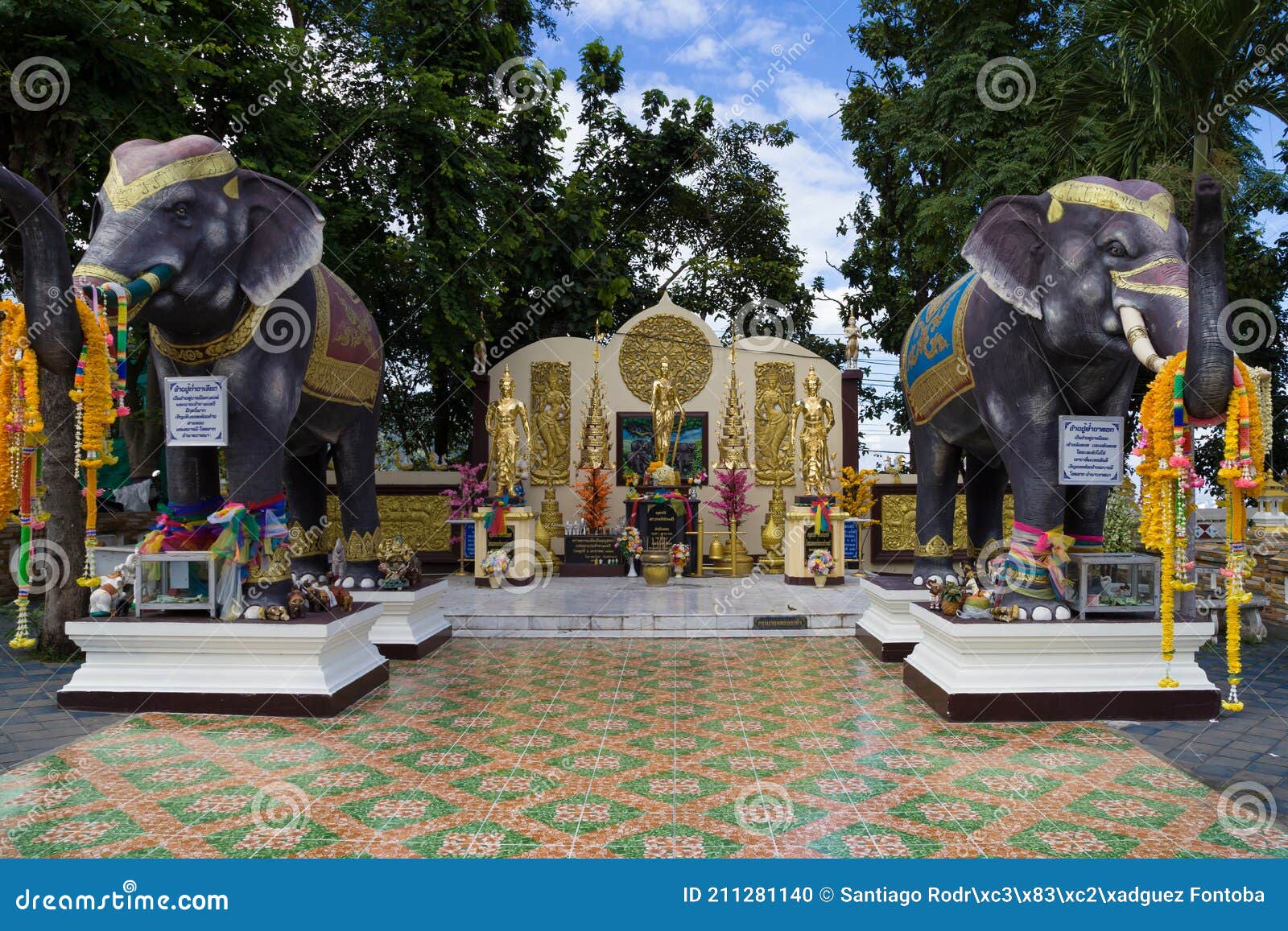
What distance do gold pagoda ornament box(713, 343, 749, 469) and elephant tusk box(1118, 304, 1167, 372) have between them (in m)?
7.95

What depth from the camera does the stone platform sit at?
7305mm

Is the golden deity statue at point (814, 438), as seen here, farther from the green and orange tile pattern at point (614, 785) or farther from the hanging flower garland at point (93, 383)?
the hanging flower garland at point (93, 383)

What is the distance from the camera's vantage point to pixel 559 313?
14.4 meters

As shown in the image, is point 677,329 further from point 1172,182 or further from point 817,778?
point 817,778

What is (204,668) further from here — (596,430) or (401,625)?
(596,430)

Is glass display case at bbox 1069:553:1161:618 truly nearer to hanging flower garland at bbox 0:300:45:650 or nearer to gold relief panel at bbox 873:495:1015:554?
hanging flower garland at bbox 0:300:45:650

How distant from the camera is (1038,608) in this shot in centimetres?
450

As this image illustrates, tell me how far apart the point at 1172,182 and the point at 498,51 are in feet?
30.5

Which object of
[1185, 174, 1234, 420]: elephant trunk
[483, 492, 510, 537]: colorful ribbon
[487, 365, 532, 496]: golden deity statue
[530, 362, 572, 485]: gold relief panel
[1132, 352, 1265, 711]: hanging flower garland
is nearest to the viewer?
[1185, 174, 1234, 420]: elephant trunk

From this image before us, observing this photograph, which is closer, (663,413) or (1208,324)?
(1208,324)

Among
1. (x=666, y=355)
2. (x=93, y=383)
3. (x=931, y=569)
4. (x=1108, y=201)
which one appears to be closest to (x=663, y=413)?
(x=666, y=355)

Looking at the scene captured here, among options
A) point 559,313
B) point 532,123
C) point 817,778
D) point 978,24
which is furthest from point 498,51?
point 817,778

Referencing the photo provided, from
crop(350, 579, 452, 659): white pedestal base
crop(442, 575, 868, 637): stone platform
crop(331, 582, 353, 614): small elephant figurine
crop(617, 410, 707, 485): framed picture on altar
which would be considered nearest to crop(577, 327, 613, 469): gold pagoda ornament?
crop(617, 410, 707, 485): framed picture on altar

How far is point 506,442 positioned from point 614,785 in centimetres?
793
